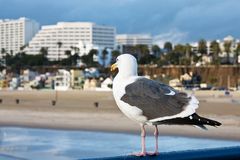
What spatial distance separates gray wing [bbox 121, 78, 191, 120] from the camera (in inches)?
156

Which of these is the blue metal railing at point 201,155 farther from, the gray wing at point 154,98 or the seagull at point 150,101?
the gray wing at point 154,98

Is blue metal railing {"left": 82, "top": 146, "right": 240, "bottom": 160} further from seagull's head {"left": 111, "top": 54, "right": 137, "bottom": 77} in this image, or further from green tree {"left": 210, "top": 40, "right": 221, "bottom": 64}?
green tree {"left": 210, "top": 40, "right": 221, "bottom": 64}

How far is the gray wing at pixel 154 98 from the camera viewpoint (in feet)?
13.0

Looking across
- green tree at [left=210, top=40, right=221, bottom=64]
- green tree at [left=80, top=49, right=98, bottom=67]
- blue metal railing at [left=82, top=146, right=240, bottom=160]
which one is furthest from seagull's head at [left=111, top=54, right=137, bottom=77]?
green tree at [left=80, top=49, right=98, bottom=67]

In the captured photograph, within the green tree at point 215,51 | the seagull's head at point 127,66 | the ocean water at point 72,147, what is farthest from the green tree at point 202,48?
the seagull's head at point 127,66

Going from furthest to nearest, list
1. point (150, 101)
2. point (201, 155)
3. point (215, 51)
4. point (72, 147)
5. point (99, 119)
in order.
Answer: point (215, 51) → point (99, 119) → point (72, 147) → point (150, 101) → point (201, 155)

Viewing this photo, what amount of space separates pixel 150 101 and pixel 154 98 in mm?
36

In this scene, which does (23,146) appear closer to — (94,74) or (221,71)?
(94,74)

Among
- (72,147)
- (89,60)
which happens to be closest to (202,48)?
(89,60)

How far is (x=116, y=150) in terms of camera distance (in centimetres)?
1208

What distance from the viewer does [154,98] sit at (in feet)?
13.3

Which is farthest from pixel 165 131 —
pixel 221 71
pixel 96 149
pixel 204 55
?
pixel 204 55

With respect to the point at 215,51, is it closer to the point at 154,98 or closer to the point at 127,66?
the point at 127,66

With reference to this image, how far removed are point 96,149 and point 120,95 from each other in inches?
330
